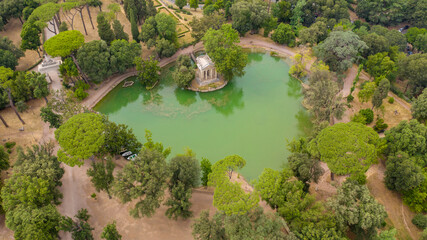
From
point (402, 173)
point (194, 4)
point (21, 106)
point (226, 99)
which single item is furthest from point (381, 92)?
point (21, 106)

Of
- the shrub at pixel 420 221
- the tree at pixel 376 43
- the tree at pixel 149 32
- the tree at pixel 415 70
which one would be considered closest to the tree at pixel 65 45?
the tree at pixel 149 32

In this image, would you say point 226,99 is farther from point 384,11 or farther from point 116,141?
point 384,11

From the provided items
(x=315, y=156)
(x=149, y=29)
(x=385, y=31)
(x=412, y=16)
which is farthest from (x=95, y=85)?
(x=412, y=16)

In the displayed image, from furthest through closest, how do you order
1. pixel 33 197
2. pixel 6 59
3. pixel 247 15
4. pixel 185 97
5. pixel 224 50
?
pixel 247 15 → pixel 185 97 → pixel 6 59 → pixel 224 50 → pixel 33 197

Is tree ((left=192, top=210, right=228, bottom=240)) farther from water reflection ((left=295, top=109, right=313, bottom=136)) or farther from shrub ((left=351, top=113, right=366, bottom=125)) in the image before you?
shrub ((left=351, top=113, right=366, bottom=125))

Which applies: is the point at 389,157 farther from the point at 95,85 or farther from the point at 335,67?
the point at 95,85

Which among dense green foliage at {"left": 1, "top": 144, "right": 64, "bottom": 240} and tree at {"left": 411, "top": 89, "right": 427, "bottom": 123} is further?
tree at {"left": 411, "top": 89, "right": 427, "bottom": 123}

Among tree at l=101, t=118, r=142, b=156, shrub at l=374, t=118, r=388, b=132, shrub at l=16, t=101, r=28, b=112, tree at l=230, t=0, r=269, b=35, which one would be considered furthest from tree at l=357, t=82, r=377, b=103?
shrub at l=16, t=101, r=28, b=112
